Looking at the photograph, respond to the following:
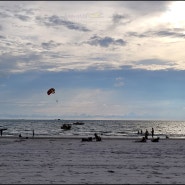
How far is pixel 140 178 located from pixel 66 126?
3465 inches

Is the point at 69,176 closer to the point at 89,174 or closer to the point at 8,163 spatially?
the point at 89,174

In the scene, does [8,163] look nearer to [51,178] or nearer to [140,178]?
[51,178]

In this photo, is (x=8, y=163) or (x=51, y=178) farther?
(x=8, y=163)

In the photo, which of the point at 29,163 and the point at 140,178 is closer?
the point at 140,178

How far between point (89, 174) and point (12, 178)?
370cm

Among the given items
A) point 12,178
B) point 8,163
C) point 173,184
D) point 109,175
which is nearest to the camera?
point 173,184

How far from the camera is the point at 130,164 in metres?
21.0

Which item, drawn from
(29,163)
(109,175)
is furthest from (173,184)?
(29,163)

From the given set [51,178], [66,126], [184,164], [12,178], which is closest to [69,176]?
[51,178]

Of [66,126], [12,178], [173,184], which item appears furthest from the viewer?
[66,126]

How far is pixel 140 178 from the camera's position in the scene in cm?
1585

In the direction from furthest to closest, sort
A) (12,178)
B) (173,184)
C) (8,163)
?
(8,163) < (12,178) < (173,184)

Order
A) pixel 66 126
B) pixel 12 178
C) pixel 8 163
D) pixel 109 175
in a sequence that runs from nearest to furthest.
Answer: pixel 12 178 < pixel 109 175 < pixel 8 163 < pixel 66 126

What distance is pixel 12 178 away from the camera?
15.6m
